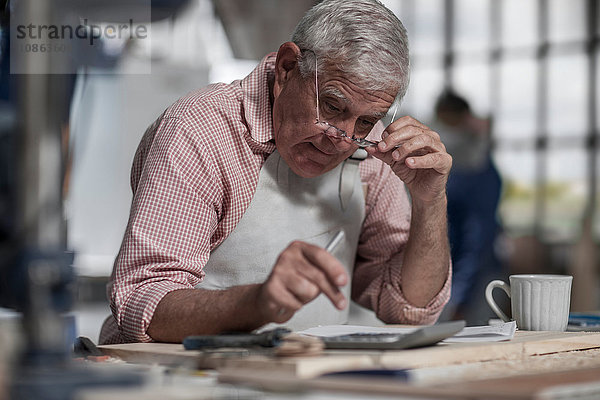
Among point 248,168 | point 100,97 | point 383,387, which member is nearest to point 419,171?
point 248,168

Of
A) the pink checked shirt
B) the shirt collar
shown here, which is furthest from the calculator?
the shirt collar

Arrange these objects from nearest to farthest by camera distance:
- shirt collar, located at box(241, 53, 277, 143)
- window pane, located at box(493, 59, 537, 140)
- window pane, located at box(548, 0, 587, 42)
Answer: shirt collar, located at box(241, 53, 277, 143) < window pane, located at box(548, 0, 587, 42) < window pane, located at box(493, 59, 537, 140)

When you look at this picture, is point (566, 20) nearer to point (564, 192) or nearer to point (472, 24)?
point (472, 24)

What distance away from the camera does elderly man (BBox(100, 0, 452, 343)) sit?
142 cm

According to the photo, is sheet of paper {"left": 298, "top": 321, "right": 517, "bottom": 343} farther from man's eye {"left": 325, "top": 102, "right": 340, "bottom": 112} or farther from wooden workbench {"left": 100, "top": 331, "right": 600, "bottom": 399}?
man's eye {"left": 325, "top": 102, "right": 340, "bottom": 112}

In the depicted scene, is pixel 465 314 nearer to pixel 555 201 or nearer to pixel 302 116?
pixel 302 116

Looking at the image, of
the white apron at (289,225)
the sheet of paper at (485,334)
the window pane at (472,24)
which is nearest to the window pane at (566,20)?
the window pane at (472,24)

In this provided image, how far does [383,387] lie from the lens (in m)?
0.80

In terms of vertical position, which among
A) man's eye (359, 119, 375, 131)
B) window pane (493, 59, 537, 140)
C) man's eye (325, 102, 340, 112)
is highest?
window pane (493, 59, 537, 140)

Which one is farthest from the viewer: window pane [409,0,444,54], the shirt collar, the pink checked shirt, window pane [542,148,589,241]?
window pane [409,0,444,54]

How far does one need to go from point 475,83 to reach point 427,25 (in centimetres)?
125

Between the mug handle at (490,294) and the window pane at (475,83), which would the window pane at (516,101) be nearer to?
the window pane at (475,83)

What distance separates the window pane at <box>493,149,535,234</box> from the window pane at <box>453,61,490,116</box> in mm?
784

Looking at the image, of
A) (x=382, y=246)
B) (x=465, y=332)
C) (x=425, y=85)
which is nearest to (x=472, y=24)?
(x=425, y=85)
